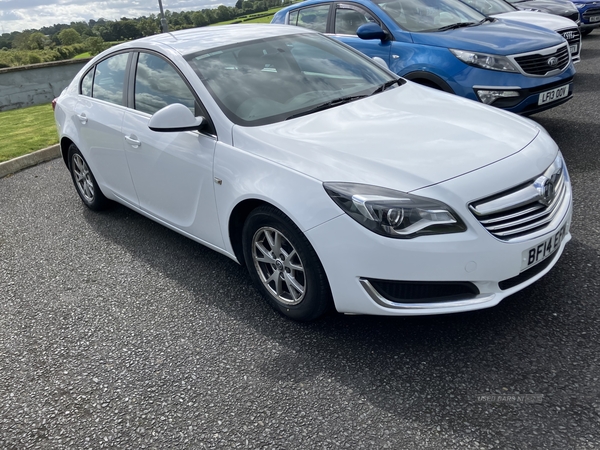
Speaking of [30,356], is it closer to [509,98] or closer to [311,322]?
[311,322]

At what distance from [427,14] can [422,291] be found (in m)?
4.81

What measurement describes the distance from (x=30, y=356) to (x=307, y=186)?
197cm

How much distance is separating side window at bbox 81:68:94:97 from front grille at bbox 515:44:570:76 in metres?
4.02

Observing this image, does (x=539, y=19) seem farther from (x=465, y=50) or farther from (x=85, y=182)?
(x=85, y=182)

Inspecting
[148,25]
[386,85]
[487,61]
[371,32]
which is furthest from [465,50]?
[148,25]

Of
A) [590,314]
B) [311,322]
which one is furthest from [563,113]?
[311,322]

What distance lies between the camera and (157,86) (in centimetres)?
400

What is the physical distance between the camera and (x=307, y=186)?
2838 mm

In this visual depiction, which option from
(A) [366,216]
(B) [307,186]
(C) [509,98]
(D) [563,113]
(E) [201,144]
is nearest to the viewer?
(A) [366,216]

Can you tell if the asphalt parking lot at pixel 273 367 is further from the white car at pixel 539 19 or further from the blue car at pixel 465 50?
the white car at pixel 539 19

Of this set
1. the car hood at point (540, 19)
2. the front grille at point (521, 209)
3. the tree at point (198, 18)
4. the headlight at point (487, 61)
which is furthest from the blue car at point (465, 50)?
the tree at point (198, 18)

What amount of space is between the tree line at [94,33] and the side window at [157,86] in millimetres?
18805

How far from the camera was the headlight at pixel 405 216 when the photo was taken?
261cm

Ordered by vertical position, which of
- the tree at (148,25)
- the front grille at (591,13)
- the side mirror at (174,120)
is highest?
the side mirror at (174,120)
